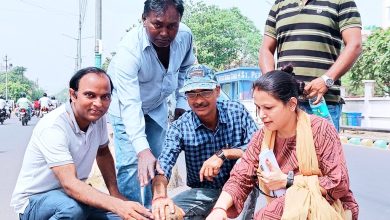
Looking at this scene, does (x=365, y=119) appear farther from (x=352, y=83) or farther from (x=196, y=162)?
(x=196, y=162)

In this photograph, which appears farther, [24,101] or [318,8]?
[24,101]

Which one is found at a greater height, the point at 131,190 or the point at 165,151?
the point at 165,151

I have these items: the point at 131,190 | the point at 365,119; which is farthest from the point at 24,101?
the point at 131,190

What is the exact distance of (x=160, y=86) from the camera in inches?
123

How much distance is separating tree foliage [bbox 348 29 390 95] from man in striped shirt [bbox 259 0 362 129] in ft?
52.9

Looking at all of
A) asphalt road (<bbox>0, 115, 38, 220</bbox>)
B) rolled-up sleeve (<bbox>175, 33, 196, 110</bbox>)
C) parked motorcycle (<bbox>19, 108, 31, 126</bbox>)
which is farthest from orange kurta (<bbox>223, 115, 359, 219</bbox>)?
parked motorcycle (<bbox>19, 108, 31, 126</bbox>)

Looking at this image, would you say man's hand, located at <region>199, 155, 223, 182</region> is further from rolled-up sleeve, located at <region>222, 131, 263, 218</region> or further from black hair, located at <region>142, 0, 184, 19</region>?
black hair, located at <region>142, 0, 184, 19</region>

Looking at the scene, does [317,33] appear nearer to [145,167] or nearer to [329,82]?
[329,82]

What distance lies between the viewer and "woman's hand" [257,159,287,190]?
2178mm

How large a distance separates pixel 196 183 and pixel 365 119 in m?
15.0

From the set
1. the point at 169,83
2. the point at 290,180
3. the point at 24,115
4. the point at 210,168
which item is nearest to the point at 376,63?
the point at 24,115

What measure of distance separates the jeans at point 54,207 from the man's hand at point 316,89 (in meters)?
1.23

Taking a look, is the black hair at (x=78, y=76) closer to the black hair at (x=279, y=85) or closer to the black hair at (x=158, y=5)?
the black hair at (x=158, y=5)

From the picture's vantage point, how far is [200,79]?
8.62 feet
